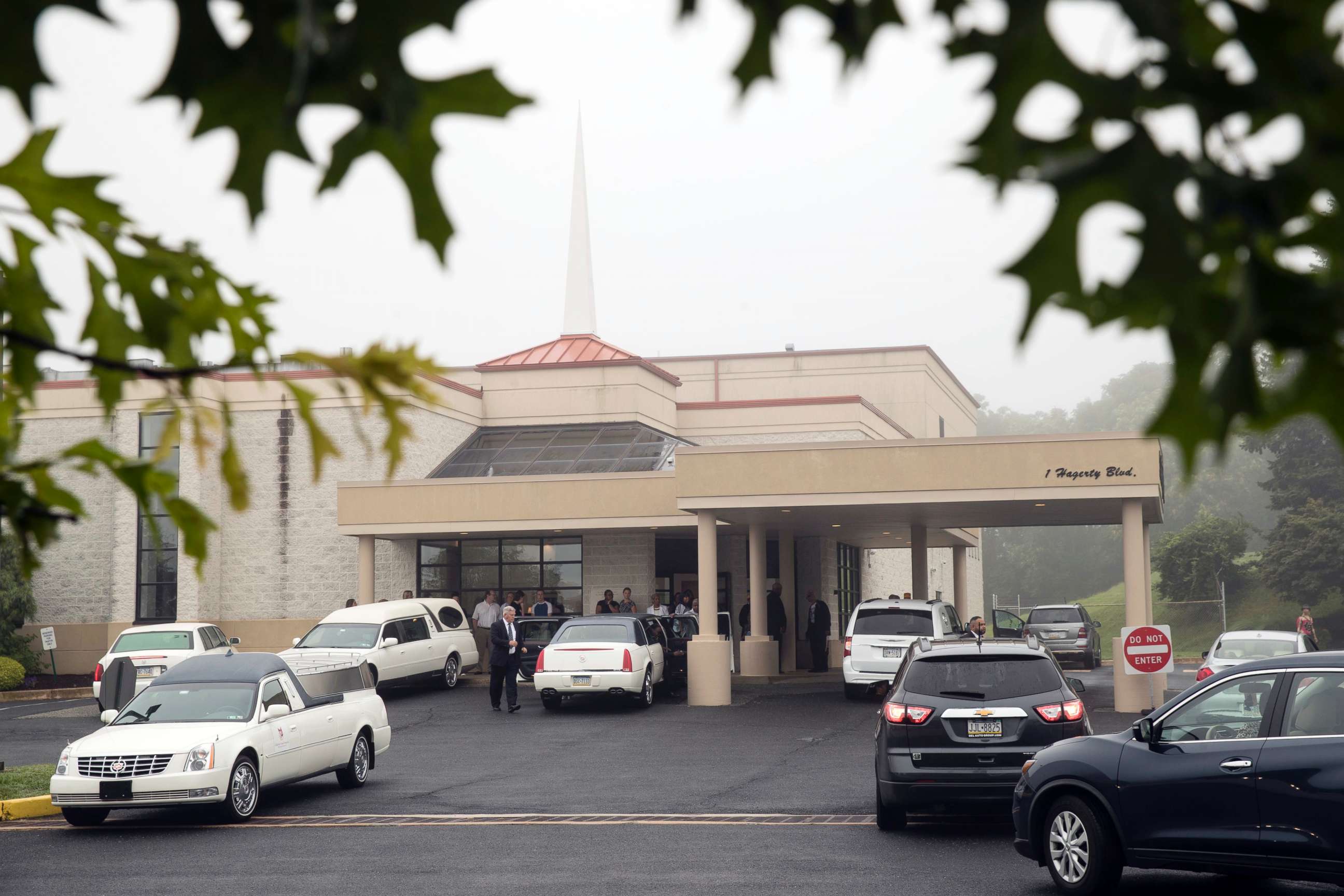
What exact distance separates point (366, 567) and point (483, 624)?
11.3 ft

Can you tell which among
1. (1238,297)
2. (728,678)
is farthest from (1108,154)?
(728,678)

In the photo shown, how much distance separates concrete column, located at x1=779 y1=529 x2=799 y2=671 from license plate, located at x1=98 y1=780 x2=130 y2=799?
22.7 metres

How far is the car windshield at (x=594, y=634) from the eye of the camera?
82.2 ft

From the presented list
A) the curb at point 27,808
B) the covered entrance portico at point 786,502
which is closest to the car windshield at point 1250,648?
the covered entrance portico at point 786,502

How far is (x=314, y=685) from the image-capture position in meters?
18.0

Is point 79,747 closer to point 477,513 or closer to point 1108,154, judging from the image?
point 1108,154

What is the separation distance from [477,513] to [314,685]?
566 inches

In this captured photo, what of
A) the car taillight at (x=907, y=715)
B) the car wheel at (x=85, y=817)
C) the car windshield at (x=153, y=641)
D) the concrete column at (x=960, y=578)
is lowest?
the car wheel at (x=85, y=817)

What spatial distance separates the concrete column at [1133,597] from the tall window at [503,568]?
13666mm

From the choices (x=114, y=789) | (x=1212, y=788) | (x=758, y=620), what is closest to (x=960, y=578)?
(x=758, y=620)

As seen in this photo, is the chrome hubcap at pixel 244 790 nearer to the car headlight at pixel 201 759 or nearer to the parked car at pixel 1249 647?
the car headlight at pixel 201 759

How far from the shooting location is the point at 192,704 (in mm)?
15055

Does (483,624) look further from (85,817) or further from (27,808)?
(85,817)

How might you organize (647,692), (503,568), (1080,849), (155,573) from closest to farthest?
1. (1080,849)
2. (647,692)
3. (503,568)
4. (155,573)
